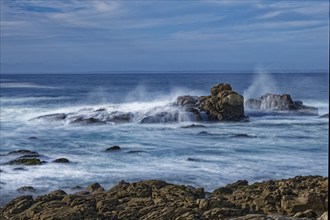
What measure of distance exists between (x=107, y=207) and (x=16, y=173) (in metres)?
10.4

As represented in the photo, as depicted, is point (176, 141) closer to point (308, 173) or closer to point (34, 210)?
point (308, 173)

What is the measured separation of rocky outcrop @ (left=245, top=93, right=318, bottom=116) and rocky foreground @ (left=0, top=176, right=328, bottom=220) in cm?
3584

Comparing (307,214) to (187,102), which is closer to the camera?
(307,214)

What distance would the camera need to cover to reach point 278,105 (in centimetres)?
5416

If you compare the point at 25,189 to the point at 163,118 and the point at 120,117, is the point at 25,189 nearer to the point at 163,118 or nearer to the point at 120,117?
the point at 120,117

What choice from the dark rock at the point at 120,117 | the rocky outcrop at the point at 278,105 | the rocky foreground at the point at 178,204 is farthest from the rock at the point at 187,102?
the rocky foreground at the point at 178,204

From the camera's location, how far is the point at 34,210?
15.2m

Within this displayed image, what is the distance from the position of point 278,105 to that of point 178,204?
4087 centimetres

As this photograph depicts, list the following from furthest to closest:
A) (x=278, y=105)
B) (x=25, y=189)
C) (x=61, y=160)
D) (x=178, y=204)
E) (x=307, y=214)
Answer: (x=278, y=105), (x=61, y=160), (x=25, y=189), (x=178, y=204), (x=307, y=214)

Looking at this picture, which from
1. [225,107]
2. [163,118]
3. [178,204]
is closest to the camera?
[178,204]

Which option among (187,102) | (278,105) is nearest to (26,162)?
(187,102)

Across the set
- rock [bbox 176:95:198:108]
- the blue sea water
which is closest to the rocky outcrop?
the blue sea water

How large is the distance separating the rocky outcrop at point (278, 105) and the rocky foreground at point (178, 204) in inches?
1411

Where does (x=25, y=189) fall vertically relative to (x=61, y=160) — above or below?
below
